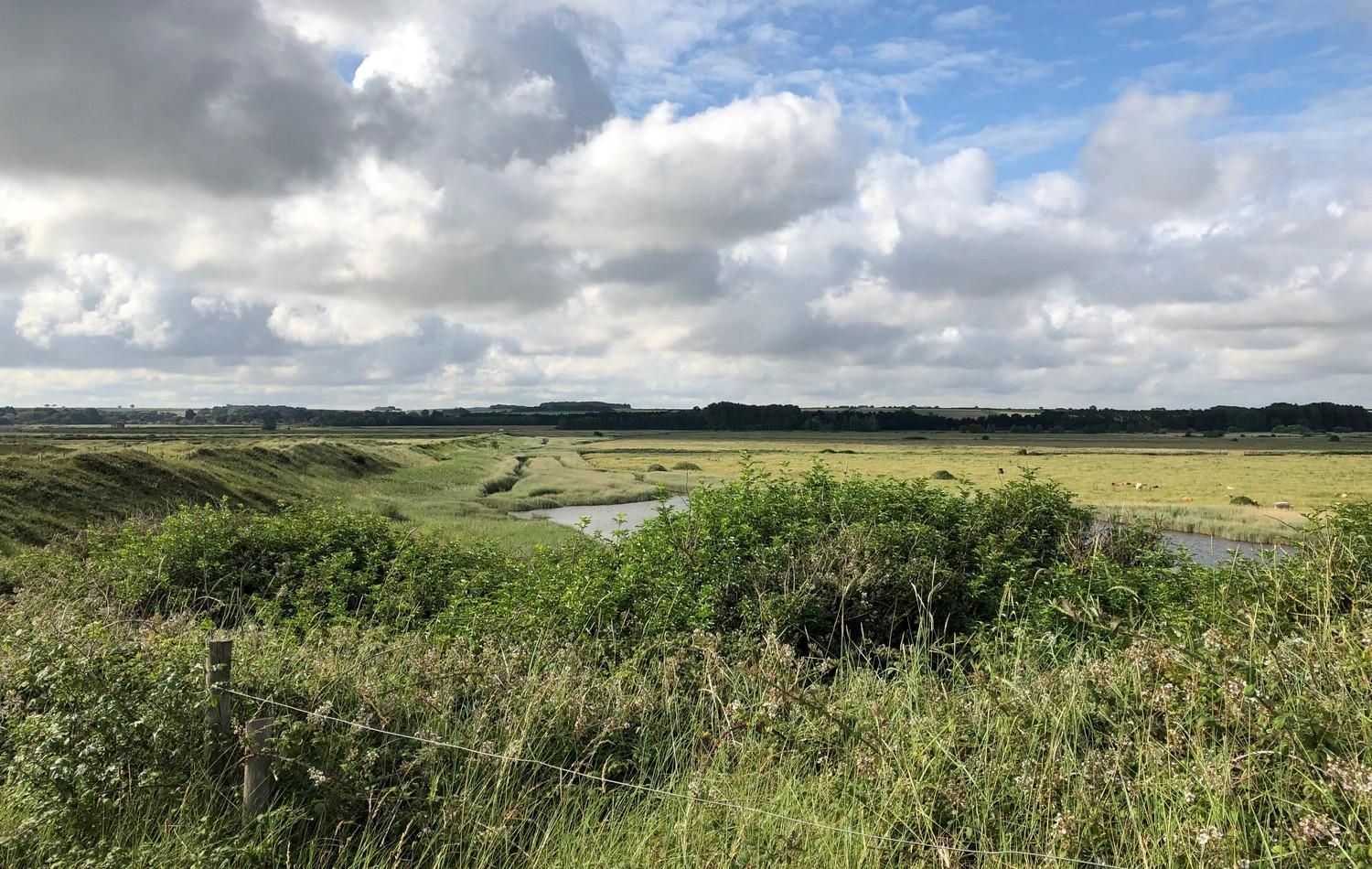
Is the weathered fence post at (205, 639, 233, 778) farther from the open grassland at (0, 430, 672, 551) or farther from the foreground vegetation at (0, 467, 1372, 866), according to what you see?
the open grassland at (0, 430, 672, 551)

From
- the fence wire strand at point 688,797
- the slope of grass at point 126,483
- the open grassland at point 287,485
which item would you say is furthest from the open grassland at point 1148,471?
the slope of grass at point 126,483

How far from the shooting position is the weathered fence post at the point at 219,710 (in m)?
5.29

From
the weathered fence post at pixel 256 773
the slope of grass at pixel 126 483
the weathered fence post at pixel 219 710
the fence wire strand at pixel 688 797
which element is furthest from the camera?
the slope of grass at pixel 126 483

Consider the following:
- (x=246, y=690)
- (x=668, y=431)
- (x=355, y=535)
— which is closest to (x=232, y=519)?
(x=355, y=535)

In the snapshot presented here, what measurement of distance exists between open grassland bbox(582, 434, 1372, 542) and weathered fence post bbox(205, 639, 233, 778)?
16052 millimetres

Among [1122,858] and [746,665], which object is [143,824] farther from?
[1122,858]

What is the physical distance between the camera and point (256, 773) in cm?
489

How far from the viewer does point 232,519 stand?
1728 centimetres

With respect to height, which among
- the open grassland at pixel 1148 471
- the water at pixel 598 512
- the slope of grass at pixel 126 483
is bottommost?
the water at pixel 598 512

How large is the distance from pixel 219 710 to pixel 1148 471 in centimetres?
7778

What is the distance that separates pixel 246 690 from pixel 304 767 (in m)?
0.94

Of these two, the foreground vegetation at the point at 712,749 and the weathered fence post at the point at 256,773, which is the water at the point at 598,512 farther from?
the weathered fence post at the point at 256,773

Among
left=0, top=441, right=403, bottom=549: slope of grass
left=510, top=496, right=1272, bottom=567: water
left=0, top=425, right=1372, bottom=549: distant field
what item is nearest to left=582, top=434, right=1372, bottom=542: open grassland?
left=0, top=425, right=1372, bottom=549: distant field

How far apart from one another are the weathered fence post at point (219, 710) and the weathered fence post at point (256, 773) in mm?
529
